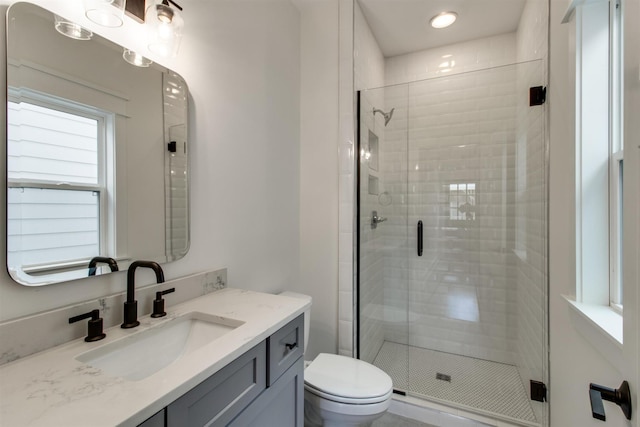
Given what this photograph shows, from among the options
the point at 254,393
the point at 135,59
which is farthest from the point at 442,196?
the point at 135,59

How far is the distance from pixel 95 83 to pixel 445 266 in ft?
8.44

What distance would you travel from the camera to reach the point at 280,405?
39.7 inches

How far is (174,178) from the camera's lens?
119 centimetres

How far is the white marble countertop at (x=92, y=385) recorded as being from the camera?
52 centimetres

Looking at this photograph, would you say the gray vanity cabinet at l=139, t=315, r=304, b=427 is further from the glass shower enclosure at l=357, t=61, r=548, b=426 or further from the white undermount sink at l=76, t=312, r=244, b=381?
the glass shower enclosure at l=357, t=61, r=548, b=426

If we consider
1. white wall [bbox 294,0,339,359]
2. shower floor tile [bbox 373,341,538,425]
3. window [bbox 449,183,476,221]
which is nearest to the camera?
shower floor tile [bbox 373,341,538,425]

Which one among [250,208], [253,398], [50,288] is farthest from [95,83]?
[253,398]

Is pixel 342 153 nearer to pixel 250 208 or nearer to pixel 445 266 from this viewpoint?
pixel 250 208

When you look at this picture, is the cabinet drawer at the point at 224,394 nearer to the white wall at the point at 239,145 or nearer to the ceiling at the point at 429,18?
the white wall at the point at 239,145

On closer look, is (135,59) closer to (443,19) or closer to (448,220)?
(443,19)

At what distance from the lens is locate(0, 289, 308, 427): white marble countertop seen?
520 mm

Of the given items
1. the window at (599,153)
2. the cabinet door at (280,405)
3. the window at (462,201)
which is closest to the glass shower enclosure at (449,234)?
the window at (462,201)

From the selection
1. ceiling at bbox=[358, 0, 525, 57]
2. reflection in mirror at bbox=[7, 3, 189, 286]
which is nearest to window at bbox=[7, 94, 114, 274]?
Answer: reflection in mirror at bbox=[7, 3, 189, 286]

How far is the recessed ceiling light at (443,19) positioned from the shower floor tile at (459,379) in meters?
2.63
